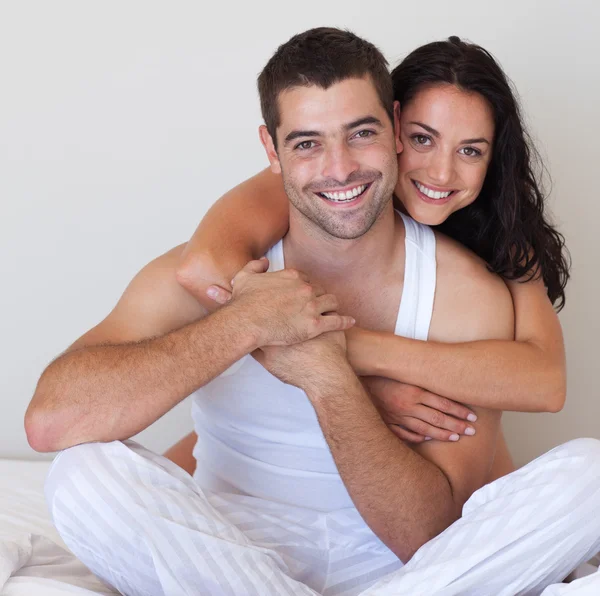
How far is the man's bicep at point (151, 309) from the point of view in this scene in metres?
2.02

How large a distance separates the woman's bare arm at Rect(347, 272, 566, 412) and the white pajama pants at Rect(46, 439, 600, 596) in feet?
0.84

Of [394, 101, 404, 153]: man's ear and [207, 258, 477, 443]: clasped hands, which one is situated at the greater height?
[394, 101, 404, 153]: man's ear

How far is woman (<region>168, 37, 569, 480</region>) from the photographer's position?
1.99 metres

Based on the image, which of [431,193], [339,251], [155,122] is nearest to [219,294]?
[339,251]

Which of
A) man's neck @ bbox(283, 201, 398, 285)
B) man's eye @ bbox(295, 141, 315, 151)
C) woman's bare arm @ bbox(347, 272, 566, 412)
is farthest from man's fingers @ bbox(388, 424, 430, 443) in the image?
man's eye @ bbox(295, 141, 315, 151)

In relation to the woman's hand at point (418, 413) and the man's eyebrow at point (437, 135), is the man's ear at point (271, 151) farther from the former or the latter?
the woman's hand at point (418, 413)

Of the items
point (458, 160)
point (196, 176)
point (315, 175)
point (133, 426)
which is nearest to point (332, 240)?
point (315, 175)

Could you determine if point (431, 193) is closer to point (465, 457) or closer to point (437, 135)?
point (437, 135)

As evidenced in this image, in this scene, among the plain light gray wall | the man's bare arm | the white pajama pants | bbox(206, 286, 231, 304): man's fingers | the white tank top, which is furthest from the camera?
the plain light gray wall

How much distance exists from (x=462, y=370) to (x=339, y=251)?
42 cm

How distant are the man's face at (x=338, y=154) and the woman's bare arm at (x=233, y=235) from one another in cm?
12

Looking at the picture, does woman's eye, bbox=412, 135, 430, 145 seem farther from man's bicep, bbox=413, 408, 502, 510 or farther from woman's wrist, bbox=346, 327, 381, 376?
man's bicep, bbox=413, 408, 502, 510

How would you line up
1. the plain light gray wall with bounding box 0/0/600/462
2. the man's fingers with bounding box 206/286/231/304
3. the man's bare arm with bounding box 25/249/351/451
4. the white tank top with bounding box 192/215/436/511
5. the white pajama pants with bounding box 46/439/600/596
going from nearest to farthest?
the white pajama pants with bounding box 46/439/600/596 < the man's bare arm with bounding box 25/249/351/451 < the man's fingers with bounding box 206/286/231/304 < the white tank top with bounding box 192/215/436/511 < the plain light gray wall with bounding box 0/0/600/462

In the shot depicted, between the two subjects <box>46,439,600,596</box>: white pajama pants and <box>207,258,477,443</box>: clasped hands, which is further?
<box>207,258,477,443</box>: clasped hands
